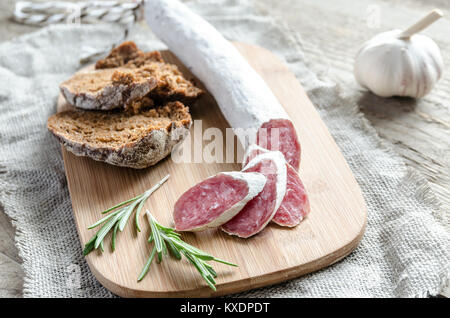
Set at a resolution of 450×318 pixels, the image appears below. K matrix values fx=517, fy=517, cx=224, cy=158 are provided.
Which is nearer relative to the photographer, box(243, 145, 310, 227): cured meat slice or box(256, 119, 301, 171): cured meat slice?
box(243, 145, 310, 227): cured meat slice

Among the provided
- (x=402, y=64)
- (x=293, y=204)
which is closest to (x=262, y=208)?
(x=293, y=204)

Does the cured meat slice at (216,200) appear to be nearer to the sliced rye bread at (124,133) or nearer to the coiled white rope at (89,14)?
the sliced rye bread at (124,133)

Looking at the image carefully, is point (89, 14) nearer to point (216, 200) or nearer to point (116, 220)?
point (116, 220)

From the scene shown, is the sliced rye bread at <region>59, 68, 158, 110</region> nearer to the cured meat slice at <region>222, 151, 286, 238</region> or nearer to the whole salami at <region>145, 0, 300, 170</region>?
the whole salami at <region>145, 0, 300, 170</region>

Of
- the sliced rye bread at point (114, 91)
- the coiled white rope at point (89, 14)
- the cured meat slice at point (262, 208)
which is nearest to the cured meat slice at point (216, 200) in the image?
the cured meat slice at point (262, 208)

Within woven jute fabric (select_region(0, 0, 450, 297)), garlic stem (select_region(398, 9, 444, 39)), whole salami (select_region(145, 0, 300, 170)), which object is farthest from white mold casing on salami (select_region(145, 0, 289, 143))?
garlic stem (select_region(398, 9, 444, 39))

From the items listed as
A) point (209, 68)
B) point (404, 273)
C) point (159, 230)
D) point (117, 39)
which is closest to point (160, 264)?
point (159, 230)
